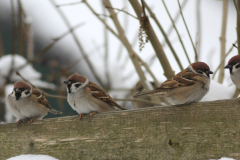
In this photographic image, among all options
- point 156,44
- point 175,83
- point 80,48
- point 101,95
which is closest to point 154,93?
point 175,83

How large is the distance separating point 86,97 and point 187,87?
0.84 metres

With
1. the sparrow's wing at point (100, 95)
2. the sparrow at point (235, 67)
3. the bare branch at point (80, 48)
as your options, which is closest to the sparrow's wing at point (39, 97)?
the sparrow's wing at point (100, 95)

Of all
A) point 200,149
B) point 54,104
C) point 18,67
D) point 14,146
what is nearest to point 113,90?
point 18,67

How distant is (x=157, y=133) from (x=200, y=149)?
0.86 feet

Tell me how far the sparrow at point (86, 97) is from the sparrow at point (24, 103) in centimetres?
36

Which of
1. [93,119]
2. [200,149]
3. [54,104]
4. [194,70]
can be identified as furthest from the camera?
[54,104]

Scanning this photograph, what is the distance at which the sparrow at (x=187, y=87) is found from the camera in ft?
7.26

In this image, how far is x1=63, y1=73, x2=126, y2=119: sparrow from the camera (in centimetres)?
257

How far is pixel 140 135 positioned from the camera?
1.91m

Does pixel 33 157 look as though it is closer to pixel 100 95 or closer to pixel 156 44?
pixel 100 95

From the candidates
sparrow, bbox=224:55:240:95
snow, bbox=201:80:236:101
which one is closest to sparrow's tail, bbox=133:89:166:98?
snow, bbox=201:80:236:101

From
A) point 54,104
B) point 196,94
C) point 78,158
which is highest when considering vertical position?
point 54,104

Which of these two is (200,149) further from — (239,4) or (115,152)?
(239,4)

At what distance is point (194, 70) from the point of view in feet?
7.83
